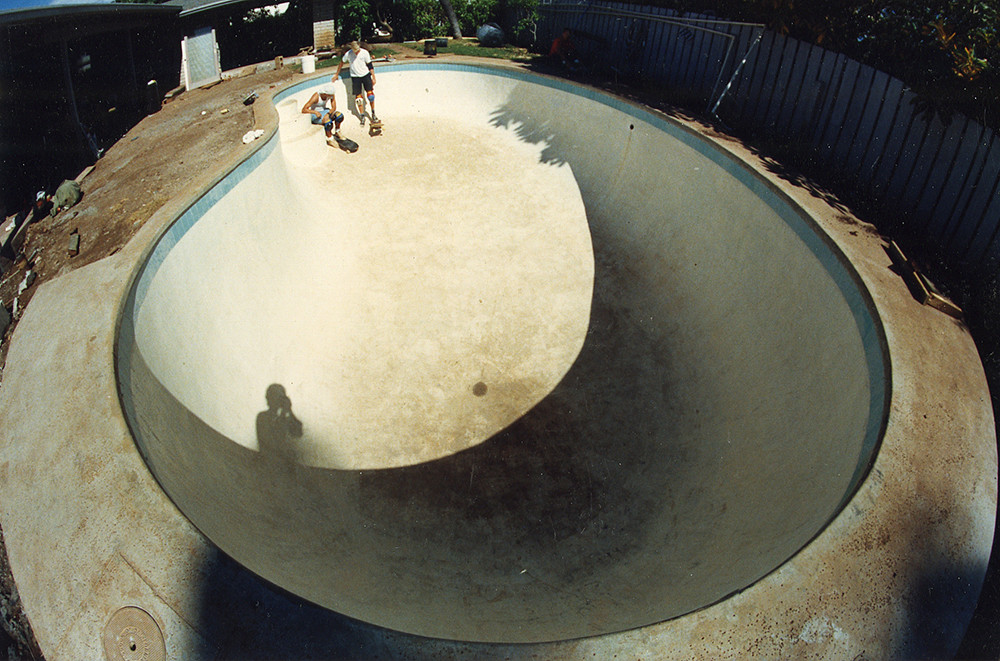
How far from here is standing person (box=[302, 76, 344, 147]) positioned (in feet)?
40.4

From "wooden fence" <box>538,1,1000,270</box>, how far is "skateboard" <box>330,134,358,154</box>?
7.23m

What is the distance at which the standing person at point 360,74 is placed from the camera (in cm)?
1227

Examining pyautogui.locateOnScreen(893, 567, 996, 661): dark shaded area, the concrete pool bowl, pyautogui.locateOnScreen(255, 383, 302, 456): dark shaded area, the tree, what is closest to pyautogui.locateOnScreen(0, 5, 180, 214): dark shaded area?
the concrete pool bowl

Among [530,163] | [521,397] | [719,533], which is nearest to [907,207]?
[719,533]

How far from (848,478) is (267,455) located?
5.98 m

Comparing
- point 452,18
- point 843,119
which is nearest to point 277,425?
point 843,119

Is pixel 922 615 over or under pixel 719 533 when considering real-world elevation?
over

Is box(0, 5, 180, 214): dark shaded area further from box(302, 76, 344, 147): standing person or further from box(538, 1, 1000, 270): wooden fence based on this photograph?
box(538, 1, 1000, 270): wooden fence

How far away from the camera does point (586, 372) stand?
7.30 meters

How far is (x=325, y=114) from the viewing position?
40.8 ft

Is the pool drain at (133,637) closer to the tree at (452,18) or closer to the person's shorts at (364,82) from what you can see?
the person's shorts at (364,82)

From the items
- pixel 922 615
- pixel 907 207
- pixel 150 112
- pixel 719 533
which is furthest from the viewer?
pixel 150 112

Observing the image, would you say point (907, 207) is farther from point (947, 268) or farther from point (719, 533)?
point (719, 533)

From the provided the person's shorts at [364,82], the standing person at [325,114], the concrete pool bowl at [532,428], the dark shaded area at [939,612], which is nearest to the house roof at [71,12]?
the concrete pool bowl at [532,428]
